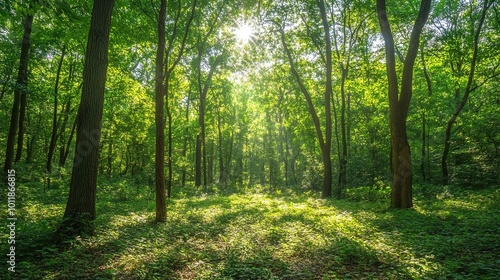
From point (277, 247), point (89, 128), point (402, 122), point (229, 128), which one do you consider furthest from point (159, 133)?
point (229, 128)

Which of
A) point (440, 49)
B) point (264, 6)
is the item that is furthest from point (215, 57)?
point (440, 49)

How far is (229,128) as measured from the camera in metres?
32.9

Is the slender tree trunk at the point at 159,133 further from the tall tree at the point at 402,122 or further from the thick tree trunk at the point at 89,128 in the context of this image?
the tall tree at the point at 402,122

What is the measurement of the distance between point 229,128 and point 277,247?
27.2m

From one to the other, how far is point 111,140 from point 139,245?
23382 millimetres

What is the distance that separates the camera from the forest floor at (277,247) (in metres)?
4.50

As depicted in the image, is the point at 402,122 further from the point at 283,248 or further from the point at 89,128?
the point at 89,128

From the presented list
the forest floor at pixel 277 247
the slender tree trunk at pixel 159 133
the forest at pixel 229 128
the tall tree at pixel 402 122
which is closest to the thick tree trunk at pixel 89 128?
the forest at pixel 229 128

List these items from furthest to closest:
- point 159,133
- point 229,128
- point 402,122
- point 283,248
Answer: point 229,128 < point 402,122 < point 159,133 < point 283,248

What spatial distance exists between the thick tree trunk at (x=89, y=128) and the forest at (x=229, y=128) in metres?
0.03

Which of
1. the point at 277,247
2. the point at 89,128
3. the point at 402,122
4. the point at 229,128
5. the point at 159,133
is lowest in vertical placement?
the point at 277,247

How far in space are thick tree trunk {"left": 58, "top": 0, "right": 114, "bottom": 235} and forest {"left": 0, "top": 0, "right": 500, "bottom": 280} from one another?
34 millimetres

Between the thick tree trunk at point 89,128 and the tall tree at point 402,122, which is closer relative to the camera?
the thick tree trunk at point 89,128

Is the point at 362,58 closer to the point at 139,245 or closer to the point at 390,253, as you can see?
the point at 390,253
